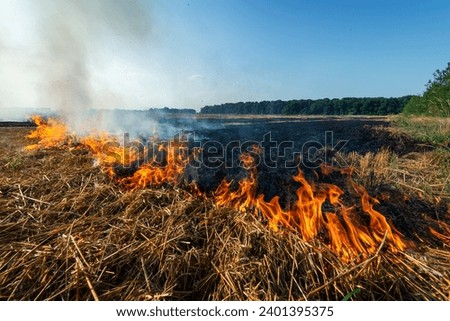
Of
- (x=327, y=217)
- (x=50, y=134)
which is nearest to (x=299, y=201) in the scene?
Result: (x=327, y=217)

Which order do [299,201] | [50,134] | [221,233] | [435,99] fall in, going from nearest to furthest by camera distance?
1. [221,233]
2. [299,201]
3. [50,134]
4. [435,99]

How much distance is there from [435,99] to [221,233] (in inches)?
661

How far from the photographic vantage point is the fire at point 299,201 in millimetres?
2939

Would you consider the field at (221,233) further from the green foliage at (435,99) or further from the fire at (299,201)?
the green foliage at (435,99)

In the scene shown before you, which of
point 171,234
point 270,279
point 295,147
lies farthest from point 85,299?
point 295,147

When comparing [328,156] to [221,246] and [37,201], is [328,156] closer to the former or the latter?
[221,246]

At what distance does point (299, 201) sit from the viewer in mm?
3510

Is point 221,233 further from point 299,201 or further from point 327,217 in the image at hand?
point 327,217

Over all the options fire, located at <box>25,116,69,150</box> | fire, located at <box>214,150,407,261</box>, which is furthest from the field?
fire, located at <box>25,116,69,150</box>

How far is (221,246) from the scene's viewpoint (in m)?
2.89

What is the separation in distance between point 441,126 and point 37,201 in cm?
1186

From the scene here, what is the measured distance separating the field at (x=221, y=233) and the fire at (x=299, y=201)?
0.06ft

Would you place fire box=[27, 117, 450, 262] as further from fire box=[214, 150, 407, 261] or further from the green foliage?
the green foliage

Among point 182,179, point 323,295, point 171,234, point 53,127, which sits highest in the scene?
point 53,127
